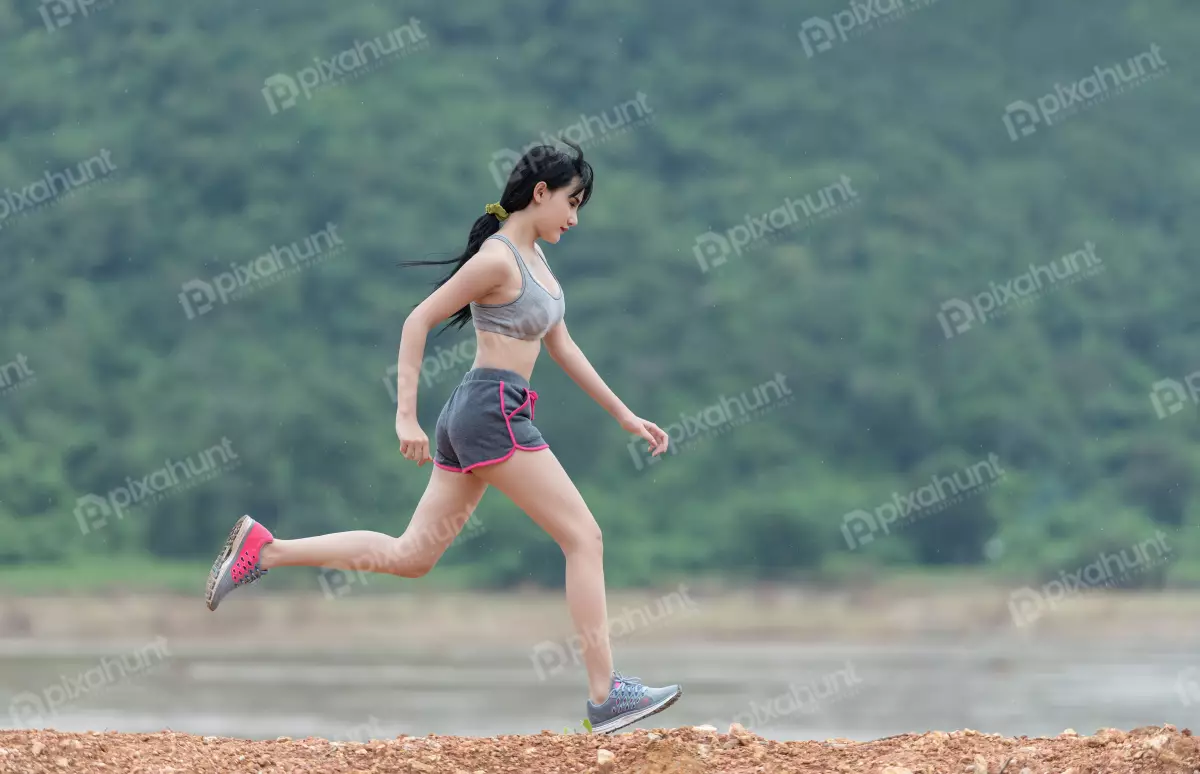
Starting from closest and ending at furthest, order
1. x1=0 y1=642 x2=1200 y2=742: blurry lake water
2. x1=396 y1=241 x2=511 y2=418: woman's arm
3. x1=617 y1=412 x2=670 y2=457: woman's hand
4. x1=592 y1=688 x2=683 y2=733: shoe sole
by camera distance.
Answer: x1=396 y1=241 x2=511 y2=418: woman's arm → x1=592 y1=688 x2=683 y2=733: shoe sole → x1=617 y1=412 x2=670 y2=457: woman's hand → x1=0 y1=642 x2=1200 y2=742: blurry lake water

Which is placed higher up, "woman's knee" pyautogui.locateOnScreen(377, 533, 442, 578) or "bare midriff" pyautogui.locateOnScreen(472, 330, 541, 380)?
"bare midriff" pyautogui.locateOnScreen(472, 330, 541, 380)

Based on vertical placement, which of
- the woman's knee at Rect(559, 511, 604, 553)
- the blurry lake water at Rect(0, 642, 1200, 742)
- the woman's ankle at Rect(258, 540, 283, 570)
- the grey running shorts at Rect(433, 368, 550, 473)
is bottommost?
the blurry lake water at Rect(0, 642, 1200, 742)

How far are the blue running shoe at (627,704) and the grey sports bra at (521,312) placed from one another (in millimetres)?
1208

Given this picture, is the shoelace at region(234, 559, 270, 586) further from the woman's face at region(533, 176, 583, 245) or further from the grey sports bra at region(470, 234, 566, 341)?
the woman's face at region(533, 176, 583, 245)

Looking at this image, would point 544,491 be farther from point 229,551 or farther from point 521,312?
point 229,551

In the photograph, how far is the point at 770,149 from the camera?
1145 inches

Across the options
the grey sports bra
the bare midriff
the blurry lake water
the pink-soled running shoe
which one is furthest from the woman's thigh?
the blurry lake water

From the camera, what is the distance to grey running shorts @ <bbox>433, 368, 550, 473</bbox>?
5.57 metres

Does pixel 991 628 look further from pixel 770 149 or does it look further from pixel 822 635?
pixel 770 149

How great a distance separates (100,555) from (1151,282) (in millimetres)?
16588

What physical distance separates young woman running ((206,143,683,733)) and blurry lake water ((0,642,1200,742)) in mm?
3218

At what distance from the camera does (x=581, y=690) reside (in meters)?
14.4

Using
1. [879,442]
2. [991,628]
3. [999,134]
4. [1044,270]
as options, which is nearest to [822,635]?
[991,628]

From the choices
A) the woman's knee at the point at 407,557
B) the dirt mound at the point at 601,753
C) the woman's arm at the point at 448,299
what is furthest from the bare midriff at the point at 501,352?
the dirt mound at the point at 601,753
